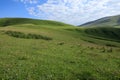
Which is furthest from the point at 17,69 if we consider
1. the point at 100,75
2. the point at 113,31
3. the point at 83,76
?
the point at 113,31

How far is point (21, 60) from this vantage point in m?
20.9

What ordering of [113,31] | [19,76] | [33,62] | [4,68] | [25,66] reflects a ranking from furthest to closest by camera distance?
[113,31] → [33,62] → [25,66] → [4,68] → [19,76]

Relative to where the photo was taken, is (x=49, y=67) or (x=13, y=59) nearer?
(x=49, y=67)

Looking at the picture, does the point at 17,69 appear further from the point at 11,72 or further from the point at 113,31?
the point at 113,31

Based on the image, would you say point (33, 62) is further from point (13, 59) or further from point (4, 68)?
point (4, 68)

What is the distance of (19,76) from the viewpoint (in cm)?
1562

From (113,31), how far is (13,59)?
94.7 m

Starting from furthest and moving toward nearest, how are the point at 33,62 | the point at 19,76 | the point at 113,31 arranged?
the point at 113,31
the point at 33,62
the point at 19,76

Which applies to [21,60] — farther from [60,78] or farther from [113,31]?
[113,31]

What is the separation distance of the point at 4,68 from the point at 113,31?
98.0 meters

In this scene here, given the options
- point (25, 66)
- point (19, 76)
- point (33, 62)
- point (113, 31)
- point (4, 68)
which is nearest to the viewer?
point (19, 76)

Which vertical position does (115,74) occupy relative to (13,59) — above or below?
below

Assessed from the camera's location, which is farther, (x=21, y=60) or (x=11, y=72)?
(x=21, y=60)

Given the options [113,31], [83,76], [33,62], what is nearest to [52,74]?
[83,76]
